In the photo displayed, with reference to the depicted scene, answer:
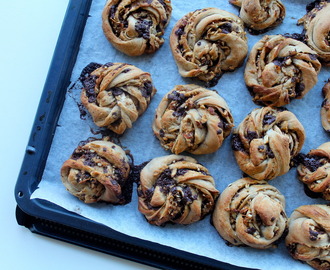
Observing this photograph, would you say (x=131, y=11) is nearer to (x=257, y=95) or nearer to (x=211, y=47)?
(x=211, y=47)

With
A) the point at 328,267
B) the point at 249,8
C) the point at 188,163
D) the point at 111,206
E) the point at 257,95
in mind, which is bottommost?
the point at 111,206

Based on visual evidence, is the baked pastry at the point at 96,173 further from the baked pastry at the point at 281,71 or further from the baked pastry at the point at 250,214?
the baked pastry at the point at 281,71

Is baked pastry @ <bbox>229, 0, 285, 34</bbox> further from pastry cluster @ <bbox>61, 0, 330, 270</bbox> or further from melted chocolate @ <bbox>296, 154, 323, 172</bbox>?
melted chocolate @ <bbox>296, 154, 323, 172</bbox>

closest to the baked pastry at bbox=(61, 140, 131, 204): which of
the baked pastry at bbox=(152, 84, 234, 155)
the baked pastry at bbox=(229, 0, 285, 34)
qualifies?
the baked pastry at bbox=(152, 84, 234, 155)

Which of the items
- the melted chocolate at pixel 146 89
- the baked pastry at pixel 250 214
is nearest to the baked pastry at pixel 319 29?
the baked pastry at pixel 250 214

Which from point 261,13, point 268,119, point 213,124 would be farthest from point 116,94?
point 261,13

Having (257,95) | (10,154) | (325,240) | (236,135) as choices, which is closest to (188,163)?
(236,135)

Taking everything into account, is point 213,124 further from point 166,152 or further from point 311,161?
point 311,161
